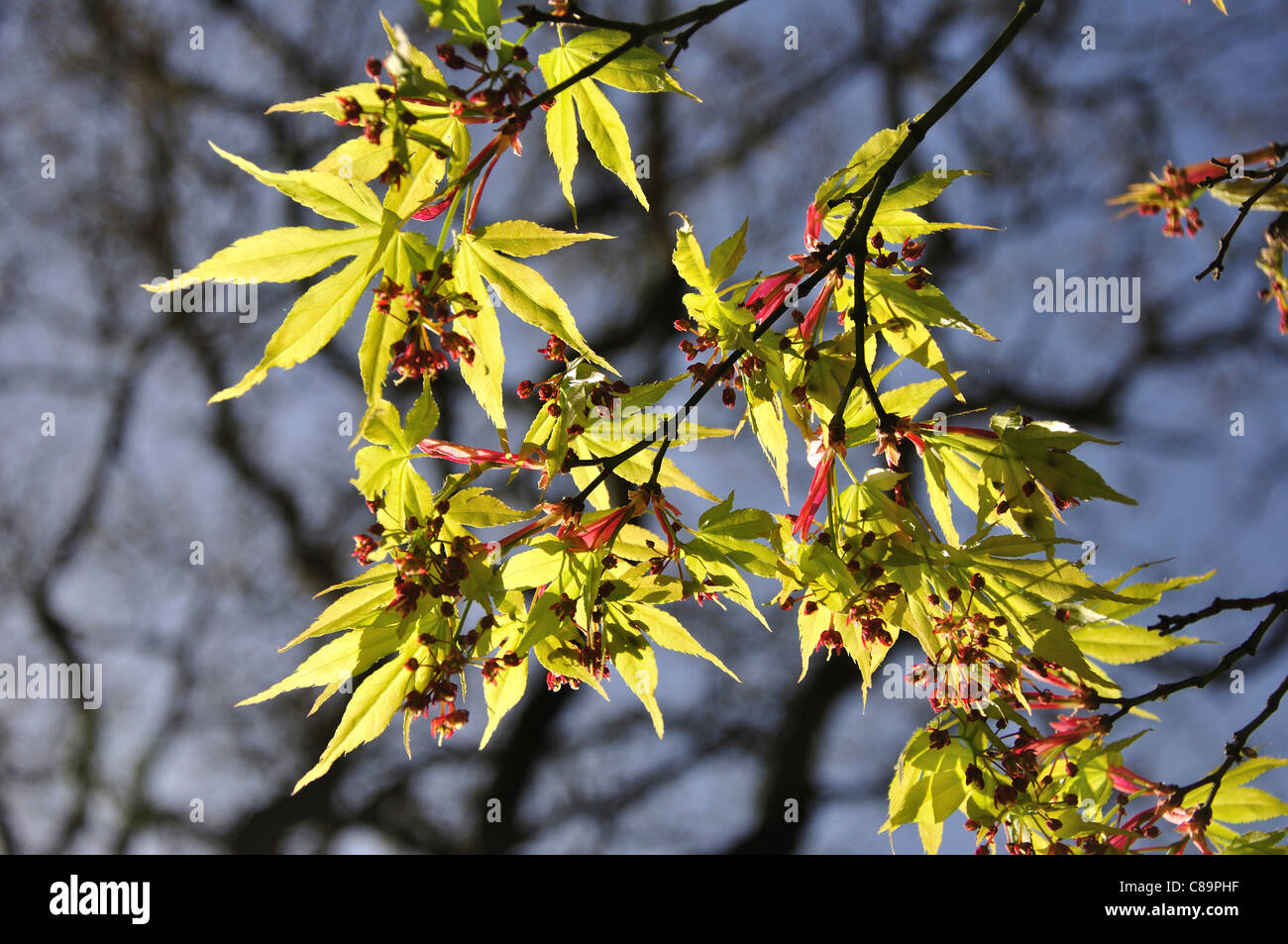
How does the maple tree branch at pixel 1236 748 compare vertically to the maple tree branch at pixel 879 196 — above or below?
below

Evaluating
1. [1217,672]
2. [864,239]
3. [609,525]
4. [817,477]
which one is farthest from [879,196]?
[1217,672]

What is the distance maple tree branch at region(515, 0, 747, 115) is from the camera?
58 cm

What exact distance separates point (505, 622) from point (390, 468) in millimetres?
184

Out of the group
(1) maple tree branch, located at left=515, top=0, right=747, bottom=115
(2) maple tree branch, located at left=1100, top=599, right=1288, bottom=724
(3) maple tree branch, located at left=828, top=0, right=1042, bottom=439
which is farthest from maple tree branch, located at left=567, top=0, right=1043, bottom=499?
(2) maple tree branch, located at left=1100, top=599, right=1288, bottom=724

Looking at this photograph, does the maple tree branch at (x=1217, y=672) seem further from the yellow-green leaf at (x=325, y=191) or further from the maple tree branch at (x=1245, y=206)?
the yellow-green leaf at (x=325, y=191)

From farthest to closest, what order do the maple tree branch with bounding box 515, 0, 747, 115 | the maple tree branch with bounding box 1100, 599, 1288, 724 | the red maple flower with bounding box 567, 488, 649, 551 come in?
the maple tree branch with bounding box 1100, 599, 1288, 724
the red maple flower with bounding box 567, 488, 649, 551
the maple tree branch with bounding box 515, 0, 747, 115

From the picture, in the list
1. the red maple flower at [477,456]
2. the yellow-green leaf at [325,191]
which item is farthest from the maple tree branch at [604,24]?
the red maple flower at [477,456]

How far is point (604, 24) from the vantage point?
604 millimetres

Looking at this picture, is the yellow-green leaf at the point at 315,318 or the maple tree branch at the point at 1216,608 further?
the maple tree branch at the point at 1216,608

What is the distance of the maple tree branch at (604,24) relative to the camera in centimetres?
58

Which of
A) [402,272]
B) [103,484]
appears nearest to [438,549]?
[402,272]

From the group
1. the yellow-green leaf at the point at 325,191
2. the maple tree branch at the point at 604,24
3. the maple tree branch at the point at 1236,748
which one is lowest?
the maple tree branch at the point at 1236,748

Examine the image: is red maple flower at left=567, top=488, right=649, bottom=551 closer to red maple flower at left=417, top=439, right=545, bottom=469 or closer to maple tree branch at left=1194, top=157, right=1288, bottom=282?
red maple flower at left=417, top=439, right=545, bottom=469

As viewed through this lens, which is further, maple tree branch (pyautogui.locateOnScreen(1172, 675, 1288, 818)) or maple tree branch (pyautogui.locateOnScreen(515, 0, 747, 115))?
maple tree branch (pyautogui.locateOnScreen(1172, 675, 1288, 818))
